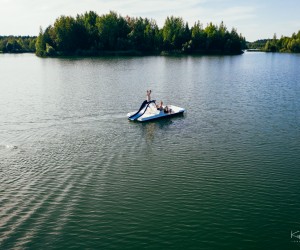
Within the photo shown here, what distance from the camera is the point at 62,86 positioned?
6894cm

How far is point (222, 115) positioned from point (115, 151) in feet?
65.1

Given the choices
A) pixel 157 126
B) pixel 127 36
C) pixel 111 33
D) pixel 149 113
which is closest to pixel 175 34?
pixel 127 36

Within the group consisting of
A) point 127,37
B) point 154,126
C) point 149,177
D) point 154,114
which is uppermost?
point 127,37

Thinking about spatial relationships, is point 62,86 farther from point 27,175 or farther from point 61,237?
point 61,237

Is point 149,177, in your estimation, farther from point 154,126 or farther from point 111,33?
point 111,33

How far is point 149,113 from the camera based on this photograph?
140 feet

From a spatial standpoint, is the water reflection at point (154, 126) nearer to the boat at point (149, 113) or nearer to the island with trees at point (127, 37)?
the boat at point (149, 113)

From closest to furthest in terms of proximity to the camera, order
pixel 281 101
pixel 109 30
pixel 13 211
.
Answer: pixel 13 211 → pixel 281 101 → pixel 109 30

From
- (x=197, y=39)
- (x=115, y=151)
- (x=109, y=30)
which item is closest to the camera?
(x=115, y=151)

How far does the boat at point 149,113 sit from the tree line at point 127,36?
132046 mm

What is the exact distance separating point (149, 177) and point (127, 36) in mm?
160486

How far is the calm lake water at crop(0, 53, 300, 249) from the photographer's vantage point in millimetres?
18047

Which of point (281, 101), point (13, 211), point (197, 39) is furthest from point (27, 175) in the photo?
point (197, 39)

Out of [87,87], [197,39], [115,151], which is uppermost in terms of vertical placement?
[197,39]
